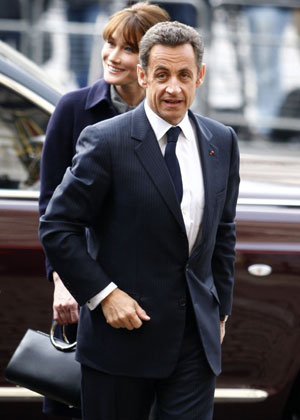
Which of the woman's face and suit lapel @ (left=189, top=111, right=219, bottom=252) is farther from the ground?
the woman's face

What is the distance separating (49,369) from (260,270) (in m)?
0.95

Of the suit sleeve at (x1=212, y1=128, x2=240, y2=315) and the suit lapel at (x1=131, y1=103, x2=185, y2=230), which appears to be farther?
the suit sleeve at (x1=212, y1=128, x2=240, y2=315)

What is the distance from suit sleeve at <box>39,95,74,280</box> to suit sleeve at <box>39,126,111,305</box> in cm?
48

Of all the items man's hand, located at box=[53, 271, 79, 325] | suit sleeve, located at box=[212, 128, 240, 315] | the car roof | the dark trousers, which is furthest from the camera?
the car roof

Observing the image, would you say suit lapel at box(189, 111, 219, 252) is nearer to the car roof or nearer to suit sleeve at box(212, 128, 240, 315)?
suit sleeve at box(212, 128, 240, 315)

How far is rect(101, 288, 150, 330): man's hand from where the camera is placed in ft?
8.98

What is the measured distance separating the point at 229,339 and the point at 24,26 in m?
7.18

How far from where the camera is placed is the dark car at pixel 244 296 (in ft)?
12.0

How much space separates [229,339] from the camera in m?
3.70

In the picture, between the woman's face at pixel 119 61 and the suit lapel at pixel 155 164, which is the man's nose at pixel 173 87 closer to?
the suit lapel at pixel 155 164

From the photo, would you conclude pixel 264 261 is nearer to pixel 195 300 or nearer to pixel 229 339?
pixel 229 339

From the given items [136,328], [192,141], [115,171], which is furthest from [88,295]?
[192,141]

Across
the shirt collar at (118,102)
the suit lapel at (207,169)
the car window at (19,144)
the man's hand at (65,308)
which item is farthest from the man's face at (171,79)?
the car window at (19,144)

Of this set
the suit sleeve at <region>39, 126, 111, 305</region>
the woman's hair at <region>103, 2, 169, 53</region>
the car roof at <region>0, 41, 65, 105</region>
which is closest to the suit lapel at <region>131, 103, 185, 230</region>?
the suit sleeve at <region>39, 126, 111, 305</region>
